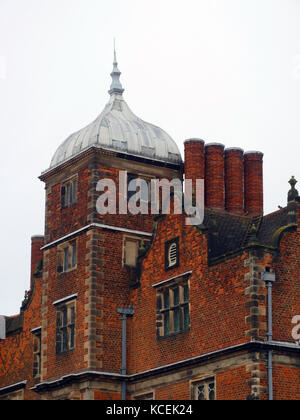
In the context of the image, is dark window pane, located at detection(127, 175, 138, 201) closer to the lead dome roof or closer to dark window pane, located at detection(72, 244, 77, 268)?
the lead dome roof

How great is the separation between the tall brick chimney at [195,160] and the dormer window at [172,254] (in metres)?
3.90

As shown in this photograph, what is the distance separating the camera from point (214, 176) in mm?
42344

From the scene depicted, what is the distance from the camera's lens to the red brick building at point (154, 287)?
115ft

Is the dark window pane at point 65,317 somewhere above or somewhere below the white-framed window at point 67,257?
below

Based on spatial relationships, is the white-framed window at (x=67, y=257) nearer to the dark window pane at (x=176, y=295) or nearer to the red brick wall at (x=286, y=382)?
the dark window pane at (x=176, y=295)

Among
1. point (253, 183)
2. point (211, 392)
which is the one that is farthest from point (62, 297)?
point (253, 183)

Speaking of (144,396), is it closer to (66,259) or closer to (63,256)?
(66,259)

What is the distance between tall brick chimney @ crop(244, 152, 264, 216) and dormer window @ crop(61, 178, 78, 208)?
22.0ft

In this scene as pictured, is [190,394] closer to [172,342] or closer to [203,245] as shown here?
[172,342]

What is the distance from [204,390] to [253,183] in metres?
10.1

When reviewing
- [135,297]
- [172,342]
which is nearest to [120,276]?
[135,297]

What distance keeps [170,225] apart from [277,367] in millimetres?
7403

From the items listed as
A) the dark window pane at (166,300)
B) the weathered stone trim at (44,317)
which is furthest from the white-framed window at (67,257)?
the dark window pane at (166,300)

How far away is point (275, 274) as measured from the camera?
115ft
